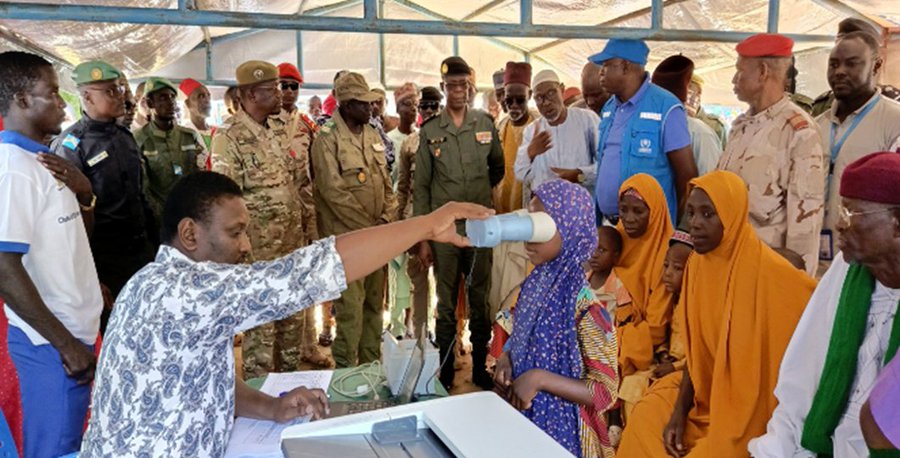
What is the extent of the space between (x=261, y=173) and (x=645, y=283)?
2.31m

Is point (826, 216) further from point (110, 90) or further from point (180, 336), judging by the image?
point (110, 90)

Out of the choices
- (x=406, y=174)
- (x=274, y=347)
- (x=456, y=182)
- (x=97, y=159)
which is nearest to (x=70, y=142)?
(x=97, y=159)

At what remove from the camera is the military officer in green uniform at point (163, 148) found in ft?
14.2

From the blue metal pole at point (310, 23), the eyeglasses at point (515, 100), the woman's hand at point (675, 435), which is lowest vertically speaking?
the woman's hand at point (675, 435)

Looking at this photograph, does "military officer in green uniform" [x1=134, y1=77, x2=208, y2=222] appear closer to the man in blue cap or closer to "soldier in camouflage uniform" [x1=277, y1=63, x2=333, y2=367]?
"soldier in camouflage uniform" [x1=277, y1=63, x2=333, y2=367]

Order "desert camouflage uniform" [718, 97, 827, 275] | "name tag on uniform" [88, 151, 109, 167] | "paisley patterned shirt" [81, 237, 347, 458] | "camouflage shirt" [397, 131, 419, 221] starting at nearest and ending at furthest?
1. "paisley patterned shirt" [81, 237, 347, 458]
2. "desert camouflage uniform" [718, 97, 827, 275]
3. "name tag on uniform" [88, 151, 109, 167]
4. "camouflage shirt" [397, 131, 419, 221]

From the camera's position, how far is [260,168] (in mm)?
3873

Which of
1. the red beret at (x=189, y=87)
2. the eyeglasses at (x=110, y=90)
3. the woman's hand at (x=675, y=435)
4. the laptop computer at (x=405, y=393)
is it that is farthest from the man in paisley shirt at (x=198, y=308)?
the red beret at (x=189, y=87)

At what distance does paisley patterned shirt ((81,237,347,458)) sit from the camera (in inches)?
53.7

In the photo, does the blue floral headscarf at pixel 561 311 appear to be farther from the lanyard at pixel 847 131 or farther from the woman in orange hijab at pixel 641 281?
the lanyard at pixel 847 131

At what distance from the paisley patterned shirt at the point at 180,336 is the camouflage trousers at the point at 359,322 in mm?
2535

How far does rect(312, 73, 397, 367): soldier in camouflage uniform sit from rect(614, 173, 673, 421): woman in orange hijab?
1727 mm

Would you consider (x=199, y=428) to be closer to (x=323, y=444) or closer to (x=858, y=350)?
(x=323, y=444)

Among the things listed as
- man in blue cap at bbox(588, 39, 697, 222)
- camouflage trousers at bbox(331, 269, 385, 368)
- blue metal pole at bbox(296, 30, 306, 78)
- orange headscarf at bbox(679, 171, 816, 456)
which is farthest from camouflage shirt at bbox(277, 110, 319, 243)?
blue metal pole at bbox(296, 30, 306, 78)
